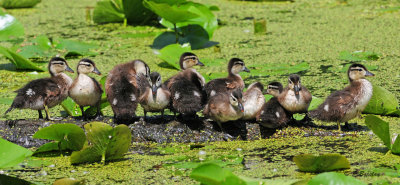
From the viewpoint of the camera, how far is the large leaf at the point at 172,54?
689 cm

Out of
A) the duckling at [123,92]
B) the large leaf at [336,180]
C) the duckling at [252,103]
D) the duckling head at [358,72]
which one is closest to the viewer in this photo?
the large leaf at [336,180]

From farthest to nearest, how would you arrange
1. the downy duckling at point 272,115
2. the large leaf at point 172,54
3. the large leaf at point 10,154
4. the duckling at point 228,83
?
the large leaf at point 172,54
the duckling at point 228,83
the downy duckling at point 272,115
the large leaf at point 10,154

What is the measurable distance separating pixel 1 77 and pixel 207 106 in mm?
3066

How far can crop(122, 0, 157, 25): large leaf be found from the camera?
859cm

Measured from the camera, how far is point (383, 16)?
9.05 metres

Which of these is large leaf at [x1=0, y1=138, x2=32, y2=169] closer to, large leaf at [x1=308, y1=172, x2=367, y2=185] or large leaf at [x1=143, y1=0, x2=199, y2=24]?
large leaf at [x1=308, y1=172, x2=367, y2=185]

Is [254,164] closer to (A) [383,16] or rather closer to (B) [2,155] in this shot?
(B) [2,155]

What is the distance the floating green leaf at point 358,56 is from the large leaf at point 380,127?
2825 mm

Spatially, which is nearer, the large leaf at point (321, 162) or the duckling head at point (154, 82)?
the large leaf at point (321, 162)

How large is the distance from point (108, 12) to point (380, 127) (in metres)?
5.63

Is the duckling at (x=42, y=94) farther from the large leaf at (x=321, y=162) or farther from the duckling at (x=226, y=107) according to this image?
the large leaf at (x=321, y=162)

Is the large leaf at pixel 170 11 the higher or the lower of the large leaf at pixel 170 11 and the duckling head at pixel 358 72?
the higher

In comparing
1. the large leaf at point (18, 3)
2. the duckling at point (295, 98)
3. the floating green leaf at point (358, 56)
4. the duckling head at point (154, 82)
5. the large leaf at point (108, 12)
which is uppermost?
the large leaf at point (18, 3)

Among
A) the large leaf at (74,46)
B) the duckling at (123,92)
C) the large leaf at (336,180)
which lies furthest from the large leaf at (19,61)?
the large leaf at (336,180)
